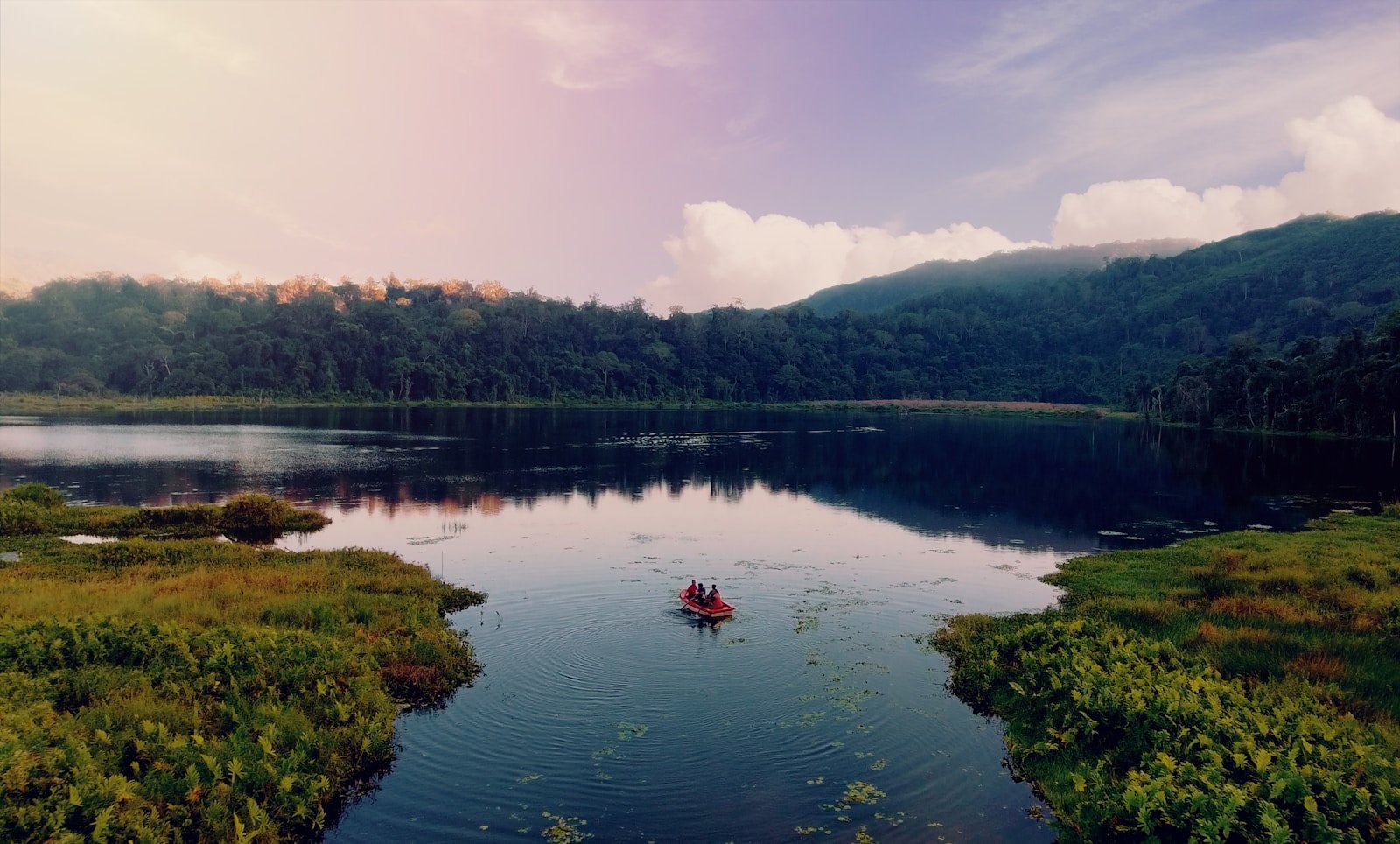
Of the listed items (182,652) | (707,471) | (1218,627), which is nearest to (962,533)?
(1218,627)

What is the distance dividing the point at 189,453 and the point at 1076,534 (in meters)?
96.3

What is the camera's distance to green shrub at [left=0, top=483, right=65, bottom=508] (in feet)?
159

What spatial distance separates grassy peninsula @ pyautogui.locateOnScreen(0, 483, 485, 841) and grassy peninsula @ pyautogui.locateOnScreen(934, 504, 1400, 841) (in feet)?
55.6

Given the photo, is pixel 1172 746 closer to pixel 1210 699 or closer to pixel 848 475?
pixel 1210 699

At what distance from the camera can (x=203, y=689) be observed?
1944 cm

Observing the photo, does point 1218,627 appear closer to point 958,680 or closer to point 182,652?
point 958,680

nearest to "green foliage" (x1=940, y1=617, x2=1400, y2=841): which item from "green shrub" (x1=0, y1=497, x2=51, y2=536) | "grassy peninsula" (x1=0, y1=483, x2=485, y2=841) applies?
"grassy peninsula" (x1=0, y1=483, x2=485, y2=841)

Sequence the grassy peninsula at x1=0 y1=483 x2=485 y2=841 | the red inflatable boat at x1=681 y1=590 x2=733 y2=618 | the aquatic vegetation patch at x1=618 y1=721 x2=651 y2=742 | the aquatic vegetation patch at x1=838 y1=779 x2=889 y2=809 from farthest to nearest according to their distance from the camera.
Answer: the red inflatable boat at x1=681 y1=590 x2=733 y2=618 → the aquatic vegetation patch at x1=618 y1=721 x2=651 y2=742 → the aquatic vegetation patch at x1=838 y1=779 x2=889 y2=809 → the grassy peninsula at x1=0 y1=483 x2=485 y2=841

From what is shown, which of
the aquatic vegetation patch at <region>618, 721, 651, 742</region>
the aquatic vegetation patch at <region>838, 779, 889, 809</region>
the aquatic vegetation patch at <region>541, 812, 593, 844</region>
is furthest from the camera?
the aquatic vegetation patch at <region>618, 721, 651, 742</region>

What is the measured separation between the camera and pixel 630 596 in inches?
1364

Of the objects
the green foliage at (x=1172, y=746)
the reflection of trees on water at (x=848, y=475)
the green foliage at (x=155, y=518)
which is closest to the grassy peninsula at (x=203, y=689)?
the green foliage at (x=155, y=518)

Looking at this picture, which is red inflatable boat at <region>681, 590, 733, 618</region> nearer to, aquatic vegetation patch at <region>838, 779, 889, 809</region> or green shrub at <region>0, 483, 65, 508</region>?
aquatic vegetation patch at <region>838, 779, 889, 809</region>

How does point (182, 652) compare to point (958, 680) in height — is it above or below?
above

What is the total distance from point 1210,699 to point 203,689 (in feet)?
83.1
